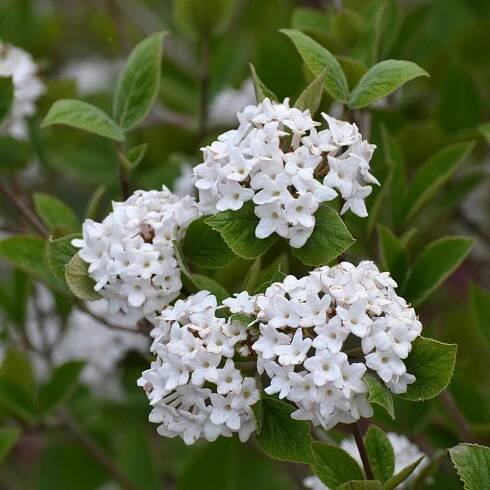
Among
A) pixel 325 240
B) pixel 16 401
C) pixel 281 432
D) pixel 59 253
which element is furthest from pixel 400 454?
pixel 16 401

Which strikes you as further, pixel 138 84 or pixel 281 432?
pixel 138 84

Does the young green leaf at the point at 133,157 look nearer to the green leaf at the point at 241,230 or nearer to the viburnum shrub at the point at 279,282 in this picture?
the viburnum shrub at the point at 279,282

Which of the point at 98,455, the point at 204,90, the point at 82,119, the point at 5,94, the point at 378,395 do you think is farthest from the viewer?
the point at 204,90

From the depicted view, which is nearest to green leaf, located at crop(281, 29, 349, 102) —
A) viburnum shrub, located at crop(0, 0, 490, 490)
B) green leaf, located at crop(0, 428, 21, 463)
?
viburnum shrub, located at crop(0, 0, 490, 490)

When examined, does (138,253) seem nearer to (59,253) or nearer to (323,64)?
(59,253)

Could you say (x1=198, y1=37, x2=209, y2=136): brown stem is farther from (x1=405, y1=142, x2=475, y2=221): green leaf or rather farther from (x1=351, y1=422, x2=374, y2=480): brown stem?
(x1=351, y1=422, x2=374, y2=480): brown stem

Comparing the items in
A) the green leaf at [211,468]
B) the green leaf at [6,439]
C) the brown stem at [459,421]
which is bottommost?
the green leaf at [211,468]

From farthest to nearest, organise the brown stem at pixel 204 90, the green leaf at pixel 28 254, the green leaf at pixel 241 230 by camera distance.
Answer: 1. the brown stem at pixel 204 90
2. the green leaf at pixel 28 254
3. the green leaf at pixel 241 230

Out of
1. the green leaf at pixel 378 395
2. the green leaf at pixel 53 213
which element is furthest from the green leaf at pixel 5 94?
the green leaf at pixel 378 395
